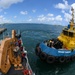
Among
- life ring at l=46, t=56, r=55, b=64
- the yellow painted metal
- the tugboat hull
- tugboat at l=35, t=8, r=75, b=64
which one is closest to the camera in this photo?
the yellow painted metal

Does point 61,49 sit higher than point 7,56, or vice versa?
point 7,56

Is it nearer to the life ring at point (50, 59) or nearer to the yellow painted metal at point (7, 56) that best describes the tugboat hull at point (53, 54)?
the life ring at point (50, 59)

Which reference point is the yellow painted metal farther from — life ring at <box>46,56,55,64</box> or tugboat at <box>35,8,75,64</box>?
tugboat at <box>35,8,75,64</box>

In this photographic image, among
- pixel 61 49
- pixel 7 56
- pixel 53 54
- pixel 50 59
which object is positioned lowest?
pixel 50 59

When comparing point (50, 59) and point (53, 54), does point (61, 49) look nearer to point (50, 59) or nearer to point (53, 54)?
point (53, 54)

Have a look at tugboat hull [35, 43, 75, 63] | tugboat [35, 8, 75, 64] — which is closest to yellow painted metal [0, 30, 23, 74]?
tugboat hull [35, 43, 75, 63]

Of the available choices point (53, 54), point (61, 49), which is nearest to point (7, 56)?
point (53, 54)

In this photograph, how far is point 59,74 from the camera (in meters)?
20.8

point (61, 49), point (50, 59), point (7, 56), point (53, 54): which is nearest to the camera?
point (7, 56)

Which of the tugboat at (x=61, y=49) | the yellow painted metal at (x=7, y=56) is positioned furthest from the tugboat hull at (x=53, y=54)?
the yellow painted metal at (x=7, y=56)

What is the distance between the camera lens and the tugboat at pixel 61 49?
2178 centimetres

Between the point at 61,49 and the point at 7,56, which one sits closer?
the point at 7,56

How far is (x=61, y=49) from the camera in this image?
2283 centimetres

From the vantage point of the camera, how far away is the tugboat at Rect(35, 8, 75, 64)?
2178 cm
